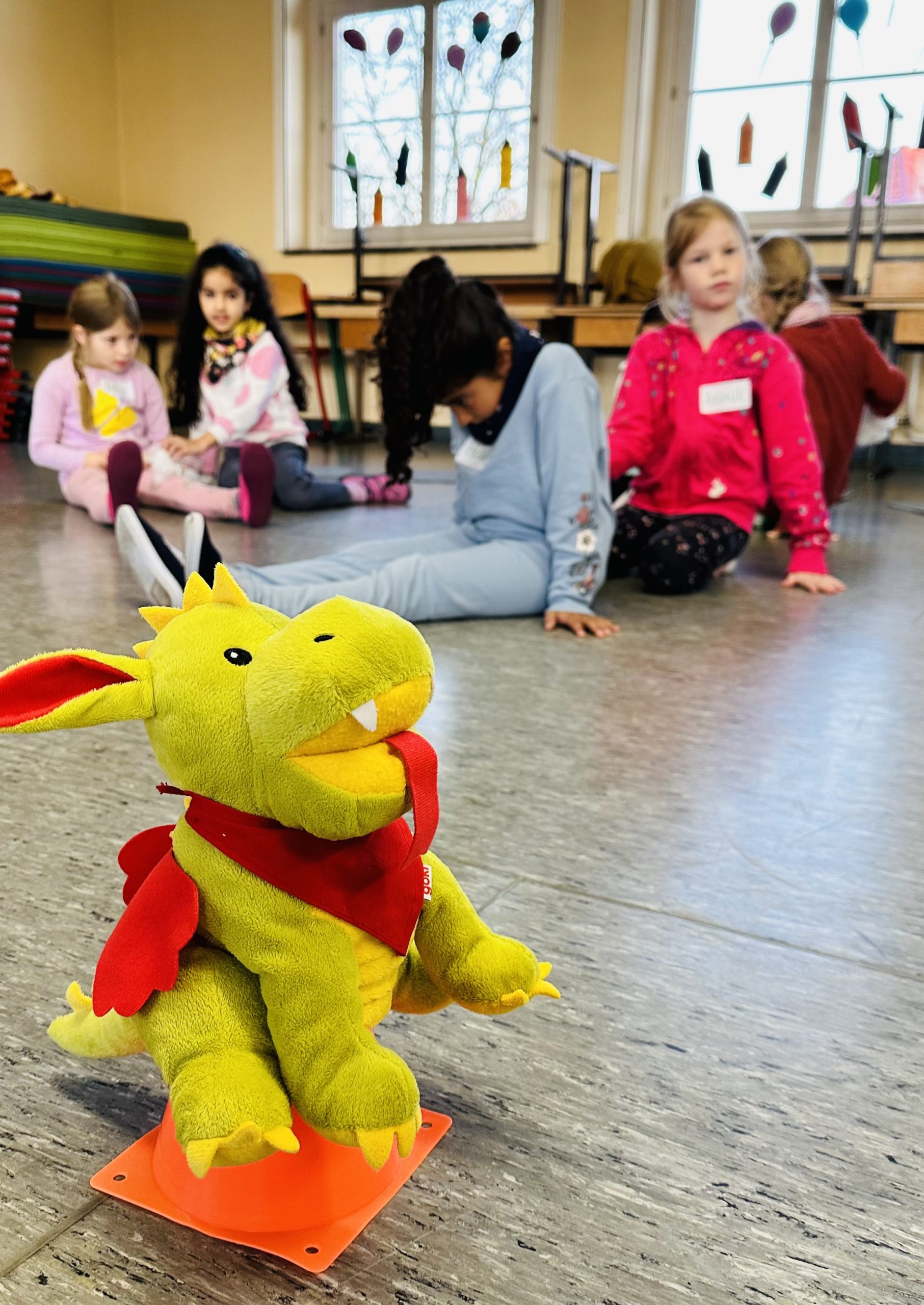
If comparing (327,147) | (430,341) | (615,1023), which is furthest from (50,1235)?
(327,147)

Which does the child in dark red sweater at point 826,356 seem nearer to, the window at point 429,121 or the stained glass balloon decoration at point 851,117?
the stained glass balloon decoration at point 851,117

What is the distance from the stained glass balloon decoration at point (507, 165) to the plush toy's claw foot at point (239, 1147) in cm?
528

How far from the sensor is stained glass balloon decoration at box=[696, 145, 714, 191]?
4496mm

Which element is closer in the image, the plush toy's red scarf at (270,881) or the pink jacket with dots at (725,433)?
the plush toy's red scarf at (270,881)

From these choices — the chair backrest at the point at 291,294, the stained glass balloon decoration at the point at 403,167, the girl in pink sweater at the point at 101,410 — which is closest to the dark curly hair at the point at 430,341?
the girl in pink sweater at the point at 101,410

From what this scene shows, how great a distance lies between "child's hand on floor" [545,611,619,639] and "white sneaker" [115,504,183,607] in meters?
0.57

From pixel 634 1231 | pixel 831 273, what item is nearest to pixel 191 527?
pixel 634 1231

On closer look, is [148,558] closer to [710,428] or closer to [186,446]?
[710,428]

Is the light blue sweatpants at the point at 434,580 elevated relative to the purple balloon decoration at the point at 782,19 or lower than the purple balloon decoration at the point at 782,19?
lower

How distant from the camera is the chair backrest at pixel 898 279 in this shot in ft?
12.8

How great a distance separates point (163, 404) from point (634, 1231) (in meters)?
2.84

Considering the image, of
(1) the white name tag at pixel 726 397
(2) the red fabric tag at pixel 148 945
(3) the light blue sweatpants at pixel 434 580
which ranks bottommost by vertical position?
(3) the light blue sweatpants at pixel 434 580

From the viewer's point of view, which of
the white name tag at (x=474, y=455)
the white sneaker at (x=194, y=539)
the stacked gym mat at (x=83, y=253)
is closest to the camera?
the white sneaker at (x=194, y=539)

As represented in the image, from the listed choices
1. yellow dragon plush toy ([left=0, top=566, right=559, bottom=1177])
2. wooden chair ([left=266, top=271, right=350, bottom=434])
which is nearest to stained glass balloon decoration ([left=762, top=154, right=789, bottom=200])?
wooden chair ([left=266, top=271, right=350, bottom=434])
